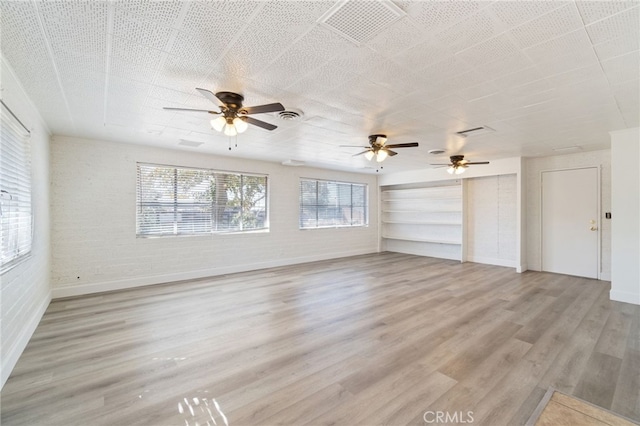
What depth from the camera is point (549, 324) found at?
3.47 metres

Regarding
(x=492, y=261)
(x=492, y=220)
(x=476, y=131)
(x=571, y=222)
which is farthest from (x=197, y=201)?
(x=571, y=222)

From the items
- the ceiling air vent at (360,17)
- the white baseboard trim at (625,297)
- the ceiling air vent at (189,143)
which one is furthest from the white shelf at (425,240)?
the ceiling air vent at (360,17)

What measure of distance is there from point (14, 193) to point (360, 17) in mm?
3446

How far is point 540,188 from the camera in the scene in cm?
641

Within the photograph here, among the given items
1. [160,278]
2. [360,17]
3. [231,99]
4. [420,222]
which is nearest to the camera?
[360,17]

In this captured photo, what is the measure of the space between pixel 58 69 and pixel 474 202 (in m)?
8.21

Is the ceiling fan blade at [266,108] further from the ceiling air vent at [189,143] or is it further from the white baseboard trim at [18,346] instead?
the white baseboard trim at [18,346]

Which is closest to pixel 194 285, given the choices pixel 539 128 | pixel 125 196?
pixel 125 196

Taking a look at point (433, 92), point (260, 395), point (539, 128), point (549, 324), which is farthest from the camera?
point (539, 128)

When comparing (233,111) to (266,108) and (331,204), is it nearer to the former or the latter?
(266,108)

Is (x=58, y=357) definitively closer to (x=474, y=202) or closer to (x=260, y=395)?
(x=260, y=395)

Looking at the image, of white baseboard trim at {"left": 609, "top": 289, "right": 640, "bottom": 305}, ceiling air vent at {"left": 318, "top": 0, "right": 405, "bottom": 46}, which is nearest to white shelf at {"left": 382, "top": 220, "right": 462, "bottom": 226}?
white baseboard trim at {"left": 609, "top": 289, "right": 640, "bottom": 305}

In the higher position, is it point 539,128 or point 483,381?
point 539,128

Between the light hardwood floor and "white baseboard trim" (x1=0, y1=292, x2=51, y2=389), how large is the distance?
7cm
